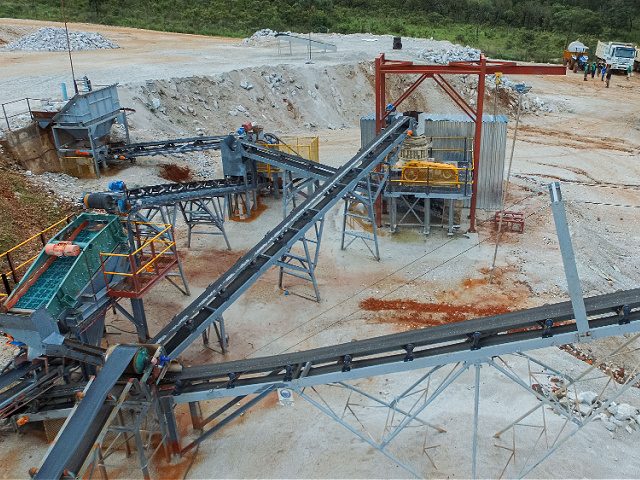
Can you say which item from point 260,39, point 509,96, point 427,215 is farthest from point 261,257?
point 260,39

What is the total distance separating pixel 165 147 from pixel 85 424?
563 inches

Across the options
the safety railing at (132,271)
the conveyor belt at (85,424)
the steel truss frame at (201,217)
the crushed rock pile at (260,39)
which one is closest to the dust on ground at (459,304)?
the steel truss frame at (201,217)

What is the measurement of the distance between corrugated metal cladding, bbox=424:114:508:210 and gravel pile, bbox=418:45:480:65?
62.2 ft

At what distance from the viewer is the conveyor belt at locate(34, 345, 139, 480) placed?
759 centimetres

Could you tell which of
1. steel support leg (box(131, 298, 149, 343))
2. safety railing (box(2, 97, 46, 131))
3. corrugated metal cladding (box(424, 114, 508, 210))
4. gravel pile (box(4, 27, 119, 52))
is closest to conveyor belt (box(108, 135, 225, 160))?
safety railing (box(2, 97, 46, 131))

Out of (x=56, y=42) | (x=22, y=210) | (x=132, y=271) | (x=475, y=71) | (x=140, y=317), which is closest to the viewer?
(x=132, y=271)

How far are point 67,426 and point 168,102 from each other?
2198cm

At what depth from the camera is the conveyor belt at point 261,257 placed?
35.3ft

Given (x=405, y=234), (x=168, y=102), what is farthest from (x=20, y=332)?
(x=168, y=102)

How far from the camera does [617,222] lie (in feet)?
69.9

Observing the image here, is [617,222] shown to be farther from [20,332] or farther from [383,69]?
A: [20,332]

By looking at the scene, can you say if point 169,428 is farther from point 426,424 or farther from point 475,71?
point 475,71

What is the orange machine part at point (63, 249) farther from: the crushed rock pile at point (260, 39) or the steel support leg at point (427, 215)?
the crushed rock pile at point (260, 39)

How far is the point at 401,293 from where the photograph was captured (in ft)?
52.2
